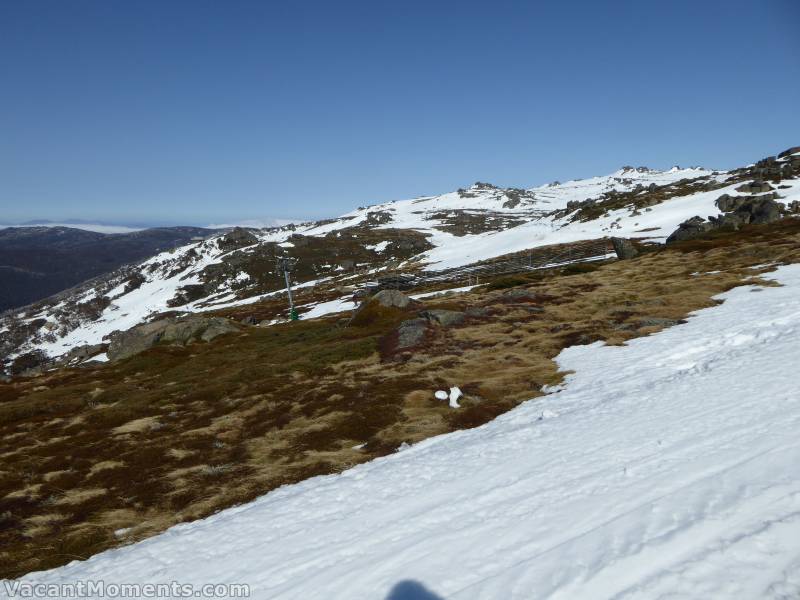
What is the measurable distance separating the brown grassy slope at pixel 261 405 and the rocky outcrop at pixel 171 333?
18.0 feet

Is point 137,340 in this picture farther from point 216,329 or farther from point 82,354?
point 82,354

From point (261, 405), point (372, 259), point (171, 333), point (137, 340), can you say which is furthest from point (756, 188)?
point (372, 259)

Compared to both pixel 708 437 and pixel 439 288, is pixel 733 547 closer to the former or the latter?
pixel 708 437

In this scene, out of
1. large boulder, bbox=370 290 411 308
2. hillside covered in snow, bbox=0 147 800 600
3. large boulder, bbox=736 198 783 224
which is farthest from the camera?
large boulder, bbox=736 198 783 224

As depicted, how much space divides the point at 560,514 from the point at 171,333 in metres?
52.0

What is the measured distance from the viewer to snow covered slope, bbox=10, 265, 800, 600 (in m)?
7.77

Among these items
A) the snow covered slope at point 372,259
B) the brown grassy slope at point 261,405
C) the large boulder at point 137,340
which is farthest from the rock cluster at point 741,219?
the large boulder at point 137,340

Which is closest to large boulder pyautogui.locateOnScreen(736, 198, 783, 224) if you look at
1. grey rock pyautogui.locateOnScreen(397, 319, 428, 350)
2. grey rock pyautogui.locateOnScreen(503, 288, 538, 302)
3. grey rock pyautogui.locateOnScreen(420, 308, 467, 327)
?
grey rock pyautogui.locateOnScreen(503, 288, 538, 302)

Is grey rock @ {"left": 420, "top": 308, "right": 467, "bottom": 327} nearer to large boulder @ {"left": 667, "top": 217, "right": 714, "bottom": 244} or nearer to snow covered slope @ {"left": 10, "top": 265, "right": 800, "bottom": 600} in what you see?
snow covered slope @ {"left": 10, "top": 265, "right": 800, "bottom": 600}

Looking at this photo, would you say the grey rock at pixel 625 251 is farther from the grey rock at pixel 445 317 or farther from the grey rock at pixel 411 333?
the grey rock at pixel 411 333

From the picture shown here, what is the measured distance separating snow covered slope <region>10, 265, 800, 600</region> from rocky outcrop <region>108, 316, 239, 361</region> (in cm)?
4012

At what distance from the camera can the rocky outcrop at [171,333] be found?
5016cm

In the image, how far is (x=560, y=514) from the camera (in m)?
10.0

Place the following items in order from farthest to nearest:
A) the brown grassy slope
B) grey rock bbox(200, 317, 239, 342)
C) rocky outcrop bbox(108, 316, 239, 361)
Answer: rocky outcrop bbox(108, 316, 239, 361) < grey rock bbox(200, 317, 239, 342) < the brown grassy slope
